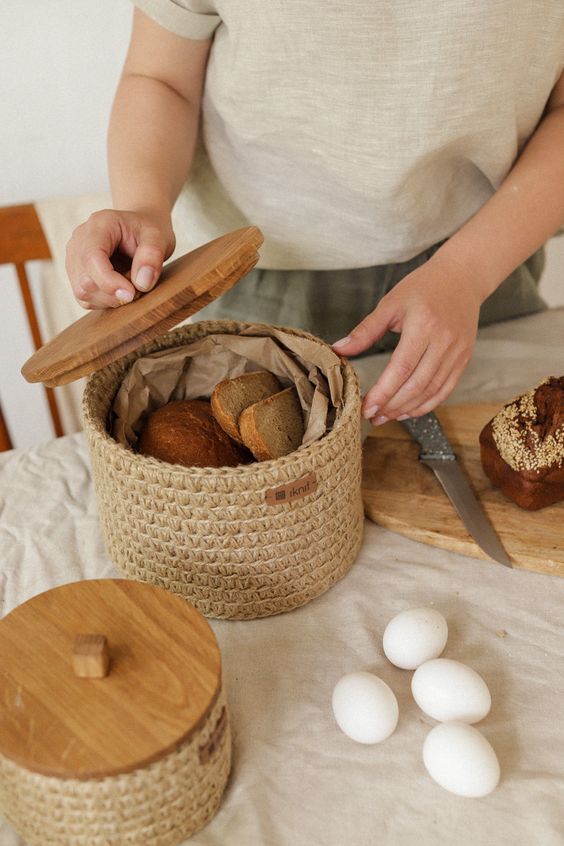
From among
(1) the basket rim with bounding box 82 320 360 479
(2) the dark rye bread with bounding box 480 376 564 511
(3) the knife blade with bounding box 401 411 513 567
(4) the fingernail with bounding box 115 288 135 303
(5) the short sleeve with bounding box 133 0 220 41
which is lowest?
(3) the knife blade with bounding box 401 411 513 567

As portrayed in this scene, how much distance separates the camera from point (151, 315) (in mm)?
522

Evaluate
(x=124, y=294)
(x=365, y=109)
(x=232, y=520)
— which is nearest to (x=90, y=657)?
(x=232, y=520)

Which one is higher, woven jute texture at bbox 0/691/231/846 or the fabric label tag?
the fabric label tag

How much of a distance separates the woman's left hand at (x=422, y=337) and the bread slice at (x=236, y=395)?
2.7 inches

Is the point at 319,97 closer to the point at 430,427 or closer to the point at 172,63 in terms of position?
the point at 172,63

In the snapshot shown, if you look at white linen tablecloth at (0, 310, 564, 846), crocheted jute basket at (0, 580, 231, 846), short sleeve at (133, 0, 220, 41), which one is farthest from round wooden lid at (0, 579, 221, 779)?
short sleeve at (133, 0, 220, 41)

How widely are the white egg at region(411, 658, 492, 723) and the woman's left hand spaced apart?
0.23m

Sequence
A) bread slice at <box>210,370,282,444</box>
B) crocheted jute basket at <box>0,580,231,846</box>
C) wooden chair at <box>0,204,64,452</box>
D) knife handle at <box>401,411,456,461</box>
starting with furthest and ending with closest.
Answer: wooden chair at <box>0,204,64,452</box> → knife handle at <box>401,411,456,461</box> → bread slice at <box>210,370,282,444</box> → crocheted jute basket at <box>0,580,231,846</box>

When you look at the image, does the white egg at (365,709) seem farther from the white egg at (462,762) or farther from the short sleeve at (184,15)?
the short sleeve at (184,15)

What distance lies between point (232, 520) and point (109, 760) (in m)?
0.19

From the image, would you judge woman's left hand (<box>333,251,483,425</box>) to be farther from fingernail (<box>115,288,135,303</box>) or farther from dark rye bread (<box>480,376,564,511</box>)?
fingernail (<box>115,288,135,303</box>)

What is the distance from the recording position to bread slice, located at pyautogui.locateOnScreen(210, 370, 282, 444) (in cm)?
64

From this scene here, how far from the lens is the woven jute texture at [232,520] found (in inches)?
21.5

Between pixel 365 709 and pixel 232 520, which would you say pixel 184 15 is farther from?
pixel 365 709
